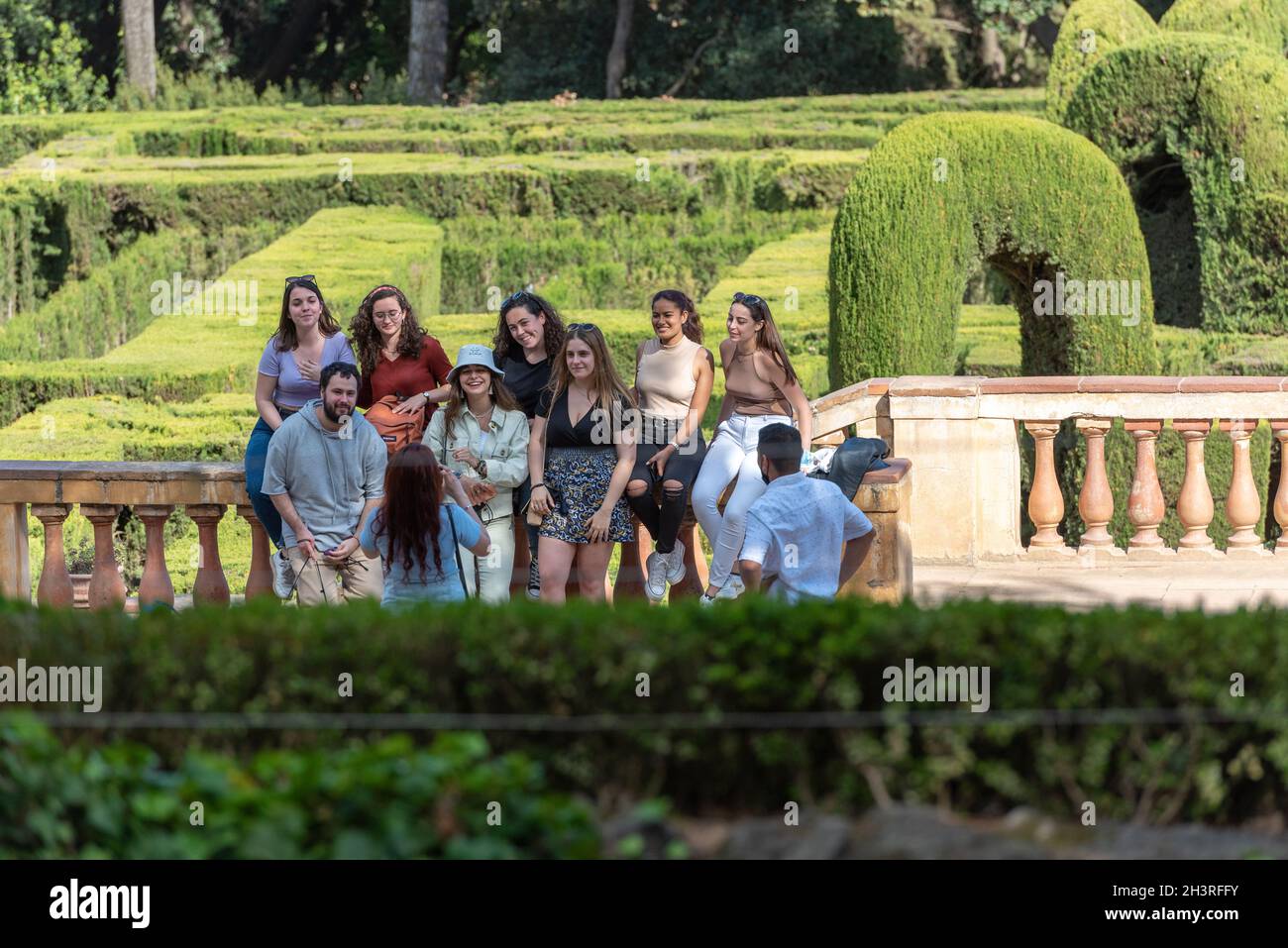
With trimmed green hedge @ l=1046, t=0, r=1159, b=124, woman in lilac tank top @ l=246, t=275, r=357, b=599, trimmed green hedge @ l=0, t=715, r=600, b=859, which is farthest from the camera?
trimmed green hedge @ l=1046, t=0, r=1159, b=124

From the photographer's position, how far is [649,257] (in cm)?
2203

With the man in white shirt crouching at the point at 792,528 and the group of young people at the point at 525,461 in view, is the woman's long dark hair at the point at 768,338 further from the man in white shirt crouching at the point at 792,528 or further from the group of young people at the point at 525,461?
the man in white shirt crouching at the point at 792,528

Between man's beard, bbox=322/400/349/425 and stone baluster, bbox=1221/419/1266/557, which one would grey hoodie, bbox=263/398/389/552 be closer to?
man's beard, bbox=322/400/349/425

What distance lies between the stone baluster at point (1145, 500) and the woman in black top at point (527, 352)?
3.73 metres

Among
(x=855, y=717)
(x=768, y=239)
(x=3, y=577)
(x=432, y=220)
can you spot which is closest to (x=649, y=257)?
(x=768, y=239)

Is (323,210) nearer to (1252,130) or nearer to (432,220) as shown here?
(432,220)

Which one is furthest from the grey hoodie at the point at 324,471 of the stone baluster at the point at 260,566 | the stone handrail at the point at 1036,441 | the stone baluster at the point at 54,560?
the stone handrail at the point at 1036,441

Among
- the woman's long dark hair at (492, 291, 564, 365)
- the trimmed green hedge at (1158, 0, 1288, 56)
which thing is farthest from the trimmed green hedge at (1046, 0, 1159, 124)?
the woman's long dark hair at (492, 291, 564, 365)

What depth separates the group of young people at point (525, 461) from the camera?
702cm

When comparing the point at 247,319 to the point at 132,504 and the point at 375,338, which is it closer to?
the point at 132,504

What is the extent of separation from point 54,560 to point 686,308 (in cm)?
305

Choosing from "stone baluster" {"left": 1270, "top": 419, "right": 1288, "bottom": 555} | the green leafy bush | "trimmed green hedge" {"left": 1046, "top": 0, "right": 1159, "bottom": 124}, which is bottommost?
"stone baluster" {"left": 1270, "top": 419, "right": 1288, "bottom": 555}

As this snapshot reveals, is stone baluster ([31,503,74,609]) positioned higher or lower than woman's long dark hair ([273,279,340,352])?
lower

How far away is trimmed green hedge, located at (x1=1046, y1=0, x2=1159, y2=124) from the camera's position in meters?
20.8
